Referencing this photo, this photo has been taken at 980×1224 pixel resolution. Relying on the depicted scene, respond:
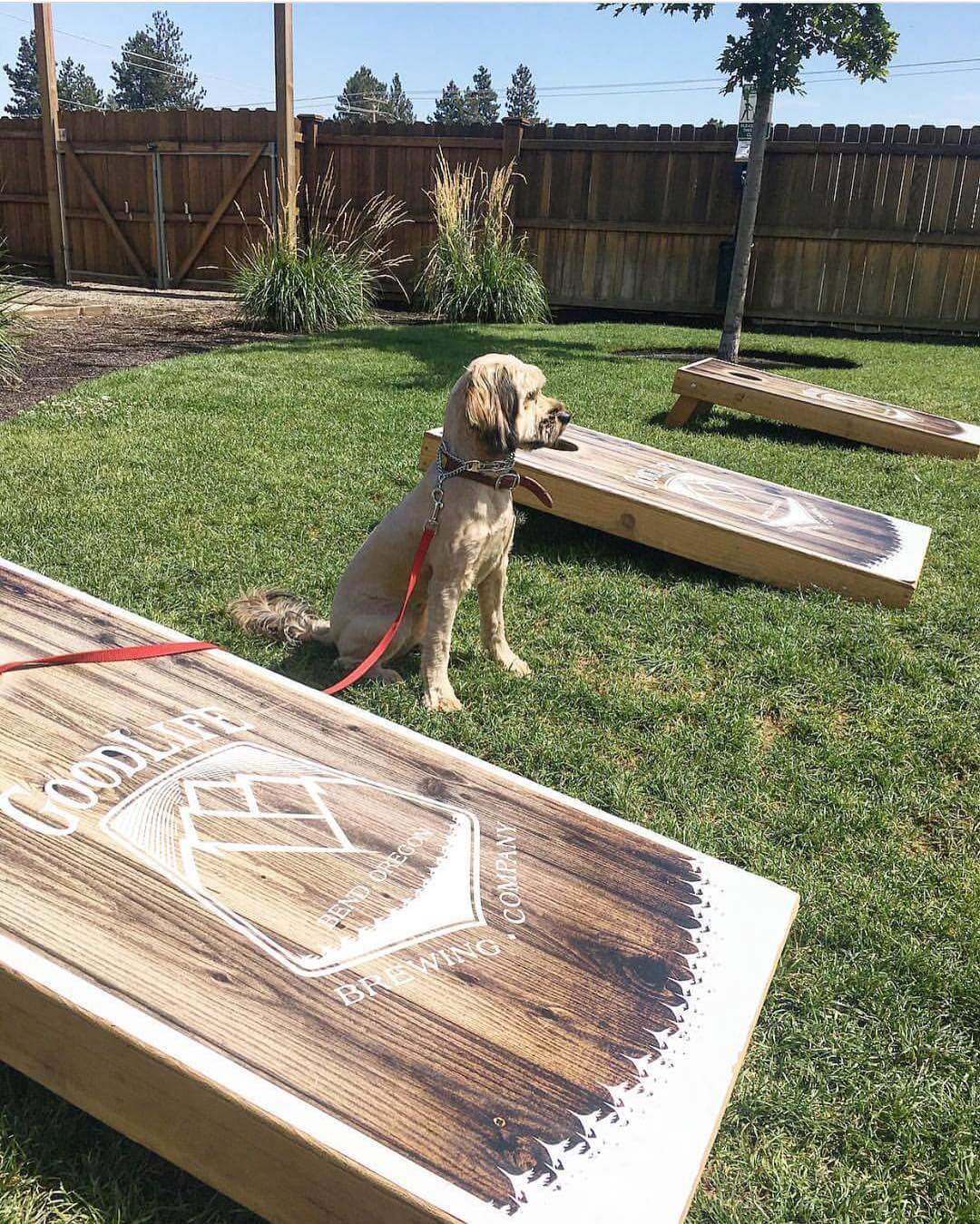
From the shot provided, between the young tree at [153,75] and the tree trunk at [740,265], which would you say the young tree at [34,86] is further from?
the tree trunk at [740,265]

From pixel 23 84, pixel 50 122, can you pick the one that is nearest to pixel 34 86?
pixel 23 84

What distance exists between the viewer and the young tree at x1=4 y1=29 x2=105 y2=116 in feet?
340

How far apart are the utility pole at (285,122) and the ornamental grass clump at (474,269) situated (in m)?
2.20

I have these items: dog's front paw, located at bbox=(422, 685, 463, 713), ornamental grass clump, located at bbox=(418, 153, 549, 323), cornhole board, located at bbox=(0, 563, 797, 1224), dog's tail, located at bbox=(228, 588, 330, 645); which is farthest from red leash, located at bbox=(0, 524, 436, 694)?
ornamental grass clump, located at bbox=(418, 153, 549, 323)

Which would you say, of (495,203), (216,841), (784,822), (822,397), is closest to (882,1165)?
(784,822)

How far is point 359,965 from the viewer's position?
1.84 metres

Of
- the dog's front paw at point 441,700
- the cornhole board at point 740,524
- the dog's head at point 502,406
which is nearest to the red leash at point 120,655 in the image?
the dog's front paw at point 441,700

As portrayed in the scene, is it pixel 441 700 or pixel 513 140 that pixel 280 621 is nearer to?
pixel 441 700

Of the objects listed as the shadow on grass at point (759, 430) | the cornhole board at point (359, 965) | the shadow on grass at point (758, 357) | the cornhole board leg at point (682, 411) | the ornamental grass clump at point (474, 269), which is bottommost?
the cornhole board at point (359, 965)

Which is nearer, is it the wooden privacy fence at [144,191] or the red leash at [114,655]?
the red leash at [114,655]

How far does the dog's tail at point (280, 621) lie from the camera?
413cm

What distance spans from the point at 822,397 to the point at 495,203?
7910 mm

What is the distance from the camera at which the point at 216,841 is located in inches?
83.1

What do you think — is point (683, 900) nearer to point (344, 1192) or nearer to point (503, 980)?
point (503, 980)
